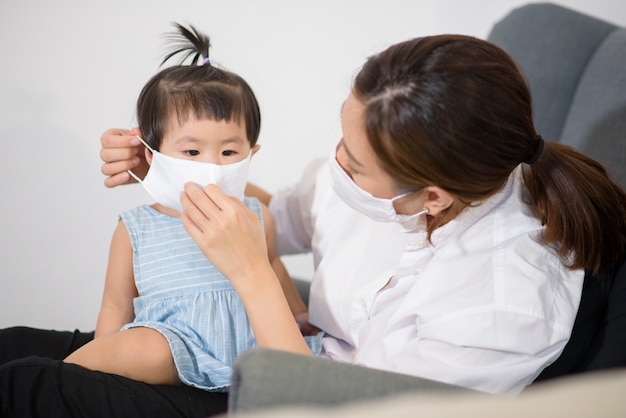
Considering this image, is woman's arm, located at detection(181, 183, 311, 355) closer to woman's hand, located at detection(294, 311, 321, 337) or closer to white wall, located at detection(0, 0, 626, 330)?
woman's hand, located at detection(294, 311, 321, 337)

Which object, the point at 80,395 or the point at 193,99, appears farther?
the point at 193,99

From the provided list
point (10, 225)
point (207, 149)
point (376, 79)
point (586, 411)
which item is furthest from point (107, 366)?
point (10, 225)

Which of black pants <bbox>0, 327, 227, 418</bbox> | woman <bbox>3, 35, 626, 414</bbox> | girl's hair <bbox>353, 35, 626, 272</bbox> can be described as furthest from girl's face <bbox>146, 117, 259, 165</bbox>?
black pants <bbox>0, 327, 227, 418</bbox>

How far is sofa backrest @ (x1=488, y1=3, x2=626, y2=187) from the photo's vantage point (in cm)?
152

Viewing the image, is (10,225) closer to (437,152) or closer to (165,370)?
(165,370)

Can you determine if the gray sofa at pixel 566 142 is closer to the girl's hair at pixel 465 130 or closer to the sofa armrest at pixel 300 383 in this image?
the sofa armrest at pixel 300 383

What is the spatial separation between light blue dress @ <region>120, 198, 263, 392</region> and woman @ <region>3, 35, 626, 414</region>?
0.19 m

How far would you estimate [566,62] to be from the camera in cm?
161

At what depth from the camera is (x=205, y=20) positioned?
2.26m

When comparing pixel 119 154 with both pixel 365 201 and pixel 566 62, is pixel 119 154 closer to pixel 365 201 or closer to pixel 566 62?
pixel 365 201

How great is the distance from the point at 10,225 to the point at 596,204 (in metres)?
1.83

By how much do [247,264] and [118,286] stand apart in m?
0.39

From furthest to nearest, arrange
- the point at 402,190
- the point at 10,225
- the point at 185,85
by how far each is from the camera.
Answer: the point at 10,225 < the point at 185,85 < the point at 402,190

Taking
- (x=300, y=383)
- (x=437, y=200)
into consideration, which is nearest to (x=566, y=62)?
(x=437, y=200)
